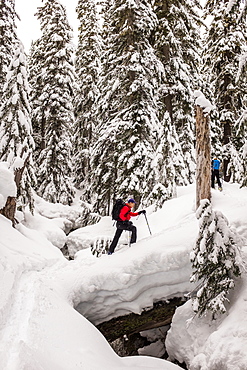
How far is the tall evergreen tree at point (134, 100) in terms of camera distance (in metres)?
13.6

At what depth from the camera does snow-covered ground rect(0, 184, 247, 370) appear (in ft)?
14.1

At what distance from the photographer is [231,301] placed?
5.37 m

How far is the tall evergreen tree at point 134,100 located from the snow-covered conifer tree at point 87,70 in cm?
882

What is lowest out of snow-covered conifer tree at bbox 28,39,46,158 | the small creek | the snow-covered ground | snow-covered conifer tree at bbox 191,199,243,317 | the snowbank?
the small creek

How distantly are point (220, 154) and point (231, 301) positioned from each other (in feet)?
43.4

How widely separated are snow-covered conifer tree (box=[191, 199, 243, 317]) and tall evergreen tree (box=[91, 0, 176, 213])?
25.4 feet

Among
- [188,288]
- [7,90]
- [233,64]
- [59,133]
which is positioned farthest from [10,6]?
[188,288]

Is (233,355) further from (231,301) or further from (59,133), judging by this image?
(59,133)

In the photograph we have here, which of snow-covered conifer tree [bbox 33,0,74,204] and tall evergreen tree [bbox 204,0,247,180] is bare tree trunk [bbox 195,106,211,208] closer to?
tall evergreen tree [bbox 204,0,247,180]

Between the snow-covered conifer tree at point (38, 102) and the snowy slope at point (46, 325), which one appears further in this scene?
the snow-covered conifer tree at point (38, 102)

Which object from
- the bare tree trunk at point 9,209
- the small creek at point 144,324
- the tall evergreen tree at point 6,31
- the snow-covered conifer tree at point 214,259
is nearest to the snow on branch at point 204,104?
Answer: the snow-covered conifer tree at point 214,259

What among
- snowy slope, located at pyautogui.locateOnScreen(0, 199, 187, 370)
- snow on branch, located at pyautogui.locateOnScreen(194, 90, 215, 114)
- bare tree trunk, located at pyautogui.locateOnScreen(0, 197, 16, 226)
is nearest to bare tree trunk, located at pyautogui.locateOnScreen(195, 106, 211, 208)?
snow on branch, located at pyautogui.locateOnScreen(194, 90, 215, 114)

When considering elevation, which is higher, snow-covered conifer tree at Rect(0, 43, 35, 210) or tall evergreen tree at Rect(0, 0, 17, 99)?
tall evergreen tree at Rect(0, 0, 17, 99)

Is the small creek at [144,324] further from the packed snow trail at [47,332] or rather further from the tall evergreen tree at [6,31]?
the tall evergreen tree at [6,31]
